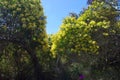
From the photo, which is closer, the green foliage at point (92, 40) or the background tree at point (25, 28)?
the green foliage at point (92, 40)

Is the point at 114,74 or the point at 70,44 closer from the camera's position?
the point at 70,44

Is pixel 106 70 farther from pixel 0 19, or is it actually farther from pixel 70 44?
pixel 0 19

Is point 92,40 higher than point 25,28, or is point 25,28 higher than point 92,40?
point 25,28

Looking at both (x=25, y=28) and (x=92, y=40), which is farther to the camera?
(x=25, y=28)

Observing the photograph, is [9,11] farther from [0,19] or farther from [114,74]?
[114,74]

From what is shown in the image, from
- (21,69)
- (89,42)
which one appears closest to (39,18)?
(21,69)

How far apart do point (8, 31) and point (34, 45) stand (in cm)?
242

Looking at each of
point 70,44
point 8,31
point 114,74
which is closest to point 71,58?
point 70,44

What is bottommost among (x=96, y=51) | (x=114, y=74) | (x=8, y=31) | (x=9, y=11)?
(x=114, y=74)

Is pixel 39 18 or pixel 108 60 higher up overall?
pixel 39 18

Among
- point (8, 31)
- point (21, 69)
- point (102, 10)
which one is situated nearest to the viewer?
point (102, 10)

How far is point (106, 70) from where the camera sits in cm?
2377

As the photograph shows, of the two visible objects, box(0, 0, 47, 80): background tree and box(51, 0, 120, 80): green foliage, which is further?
box(0, 0, 47, 80): background tree

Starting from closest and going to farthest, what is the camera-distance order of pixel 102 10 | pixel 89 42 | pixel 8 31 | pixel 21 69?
pixel 89 42 → pixel 102 10 → pixel 8 31 → pixel 21 69
